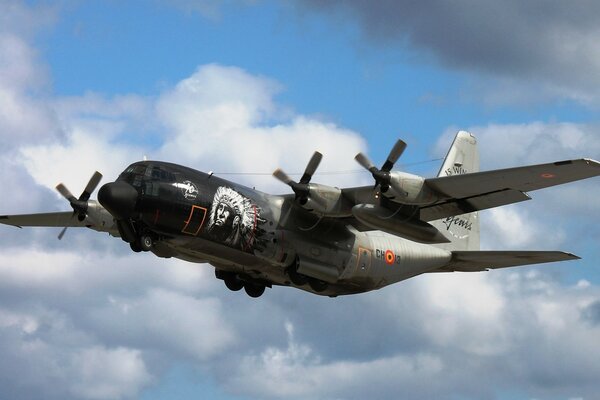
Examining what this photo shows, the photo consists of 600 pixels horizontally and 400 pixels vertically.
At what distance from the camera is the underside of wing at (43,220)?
41.8 m

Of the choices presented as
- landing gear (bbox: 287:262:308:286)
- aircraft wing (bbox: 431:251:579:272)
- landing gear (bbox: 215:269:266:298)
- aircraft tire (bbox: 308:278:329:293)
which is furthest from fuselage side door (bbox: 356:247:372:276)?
aircraft wing (bbox: 431:251:579:272)

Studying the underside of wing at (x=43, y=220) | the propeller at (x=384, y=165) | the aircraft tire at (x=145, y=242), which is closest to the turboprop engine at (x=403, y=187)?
the propeller at (x=384, y=165)

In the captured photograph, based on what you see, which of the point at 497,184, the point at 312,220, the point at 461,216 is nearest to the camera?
the point at 497,184

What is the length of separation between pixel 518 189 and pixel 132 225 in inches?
477

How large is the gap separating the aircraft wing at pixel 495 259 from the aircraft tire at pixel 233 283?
768 centimetres

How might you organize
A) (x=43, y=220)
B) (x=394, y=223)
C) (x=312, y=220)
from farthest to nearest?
(x=43, y=220) < (x=312, y=220) < (x=394, y=223)

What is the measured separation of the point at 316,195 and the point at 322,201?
28 centimetres

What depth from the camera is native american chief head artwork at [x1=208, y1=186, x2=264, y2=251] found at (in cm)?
3500

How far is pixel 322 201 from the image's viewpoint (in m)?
36.3

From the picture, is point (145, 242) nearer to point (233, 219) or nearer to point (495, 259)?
point (233, 219)

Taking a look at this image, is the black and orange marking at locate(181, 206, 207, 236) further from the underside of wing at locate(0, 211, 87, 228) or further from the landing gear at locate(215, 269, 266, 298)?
the underside of wing at locate(0, 211, 87, 228)

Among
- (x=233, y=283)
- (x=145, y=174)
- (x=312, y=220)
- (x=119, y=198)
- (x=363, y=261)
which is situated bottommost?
(x=119, y=198)

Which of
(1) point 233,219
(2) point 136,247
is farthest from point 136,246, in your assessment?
(1) point 233,219

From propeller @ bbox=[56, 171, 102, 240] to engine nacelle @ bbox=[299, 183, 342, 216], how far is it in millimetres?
7859
